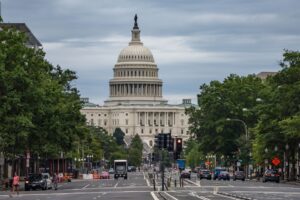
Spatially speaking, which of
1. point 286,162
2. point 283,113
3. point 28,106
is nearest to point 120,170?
point 286,162

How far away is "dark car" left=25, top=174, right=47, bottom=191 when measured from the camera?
89938mm

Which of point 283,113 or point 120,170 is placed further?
point 120,170

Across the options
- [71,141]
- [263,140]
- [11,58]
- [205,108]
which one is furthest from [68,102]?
[205,108]

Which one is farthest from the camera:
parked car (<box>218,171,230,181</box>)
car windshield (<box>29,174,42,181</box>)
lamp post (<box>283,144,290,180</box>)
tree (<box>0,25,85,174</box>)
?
parked car (<box>218,171,230,181</box>)

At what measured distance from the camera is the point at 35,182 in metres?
90.6

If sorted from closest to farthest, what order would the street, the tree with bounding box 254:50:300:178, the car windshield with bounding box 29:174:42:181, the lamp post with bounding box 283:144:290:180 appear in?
the street
the car windshield with bounding box 29:174:42:181
the tree with bounding box 254:50:300:178
the lamp post with bounding box 283:144:290:180

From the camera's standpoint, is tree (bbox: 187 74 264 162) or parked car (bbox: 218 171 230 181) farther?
tree (bbox: 187 74 264 162)

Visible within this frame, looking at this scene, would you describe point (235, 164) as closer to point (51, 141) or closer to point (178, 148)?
point (51, 141)

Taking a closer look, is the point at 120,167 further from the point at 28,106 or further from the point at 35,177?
the point at 28,106

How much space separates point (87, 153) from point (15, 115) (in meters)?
116

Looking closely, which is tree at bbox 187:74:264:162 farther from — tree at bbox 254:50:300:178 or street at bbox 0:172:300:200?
street at bbox 0:172:300:200

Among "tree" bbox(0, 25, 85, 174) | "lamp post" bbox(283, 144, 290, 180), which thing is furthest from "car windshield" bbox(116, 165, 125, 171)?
"tree" bbox(0, 25, 85, 174)

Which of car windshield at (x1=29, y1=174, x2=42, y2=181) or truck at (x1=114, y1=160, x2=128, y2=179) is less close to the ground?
truck at (x1=114, y1=160, x2=128, y2=179)

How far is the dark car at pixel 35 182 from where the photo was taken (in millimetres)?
89938
